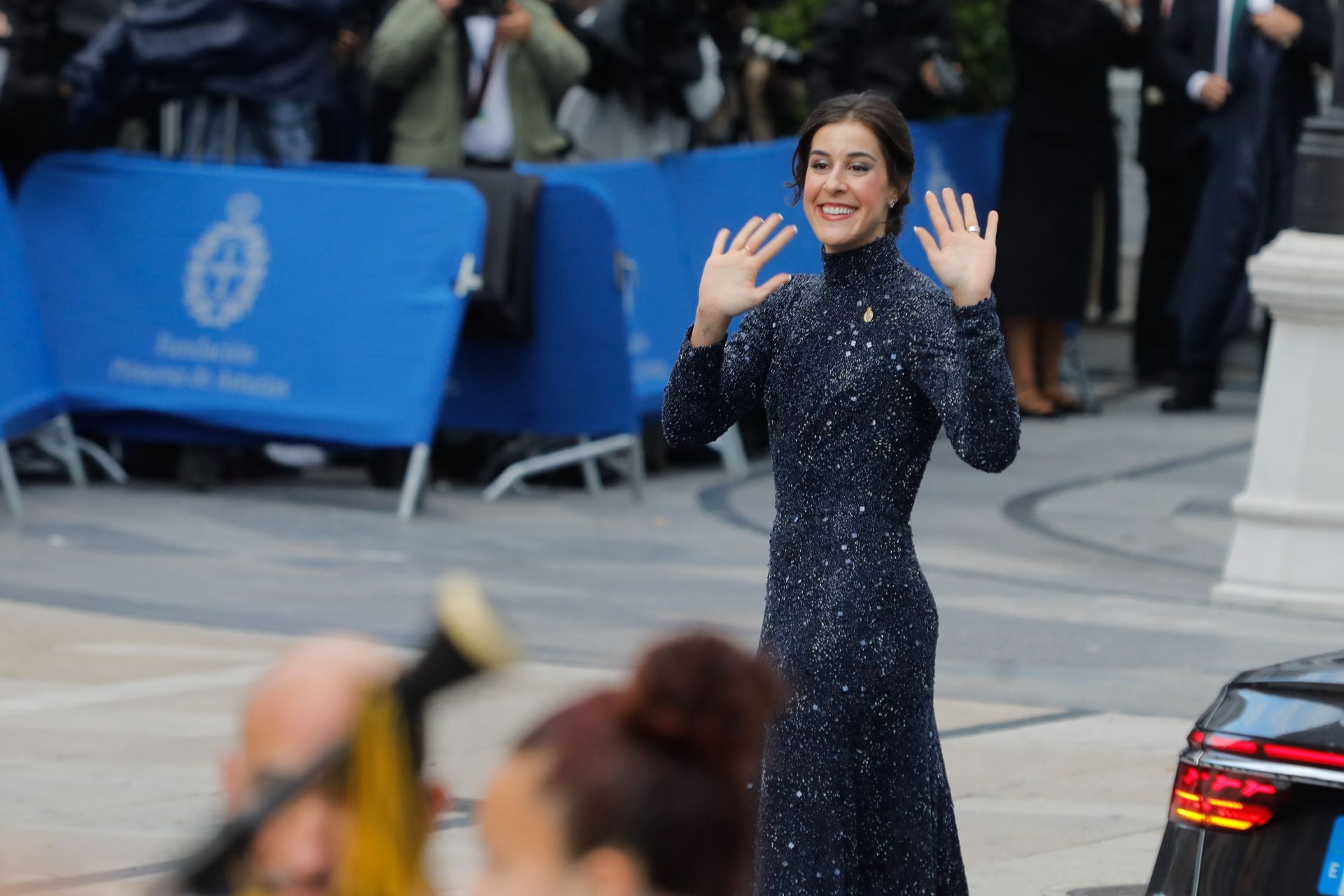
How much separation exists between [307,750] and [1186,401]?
13.3 metres

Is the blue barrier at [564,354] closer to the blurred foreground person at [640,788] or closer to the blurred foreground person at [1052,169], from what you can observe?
the blurred foreground person at [1052,169]

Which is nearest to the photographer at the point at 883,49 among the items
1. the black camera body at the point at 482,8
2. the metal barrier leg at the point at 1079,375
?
the metal barrier leg at the point at 1079,375

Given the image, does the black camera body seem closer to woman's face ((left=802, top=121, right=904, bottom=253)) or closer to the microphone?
woman's face ((left=802, top=121, right=904, bottom=253))

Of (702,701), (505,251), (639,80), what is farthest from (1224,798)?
(639,80)

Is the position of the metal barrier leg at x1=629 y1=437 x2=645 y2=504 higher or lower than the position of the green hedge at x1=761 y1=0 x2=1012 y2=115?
lower

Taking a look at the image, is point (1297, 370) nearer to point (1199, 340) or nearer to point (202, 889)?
point (1199, 340)

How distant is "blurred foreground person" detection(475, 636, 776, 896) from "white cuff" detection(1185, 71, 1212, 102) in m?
12.5

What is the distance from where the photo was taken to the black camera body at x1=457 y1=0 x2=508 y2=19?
11.4 meters

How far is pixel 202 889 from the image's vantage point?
2125 millimetres

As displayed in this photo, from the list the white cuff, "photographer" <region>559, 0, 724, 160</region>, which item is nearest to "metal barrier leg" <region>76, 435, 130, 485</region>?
"photographer" <region>559, 0, 724, 160</region>

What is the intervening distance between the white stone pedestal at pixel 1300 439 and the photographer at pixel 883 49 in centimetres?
489

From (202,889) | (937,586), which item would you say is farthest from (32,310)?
Result: (202,889)

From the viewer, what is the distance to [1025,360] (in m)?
14.3

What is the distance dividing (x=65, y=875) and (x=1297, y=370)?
233 inches
